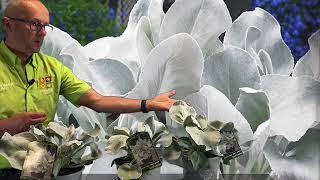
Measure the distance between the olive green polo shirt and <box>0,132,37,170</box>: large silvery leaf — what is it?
0.08ft

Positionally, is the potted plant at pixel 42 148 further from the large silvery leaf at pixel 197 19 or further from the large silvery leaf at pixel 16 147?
the large silvery leaf at pixel 197 19

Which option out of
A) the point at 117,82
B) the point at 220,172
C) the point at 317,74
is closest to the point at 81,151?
the point at 117,82

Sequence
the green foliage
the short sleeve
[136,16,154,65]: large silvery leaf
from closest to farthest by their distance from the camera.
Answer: the short sleeve < [136,16,154,65]: large silvery leaf < the green foliage

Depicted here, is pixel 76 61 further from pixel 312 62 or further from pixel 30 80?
pixel 312 62

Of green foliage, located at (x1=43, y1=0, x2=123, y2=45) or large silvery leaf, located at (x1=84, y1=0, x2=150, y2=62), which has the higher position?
green foliage, located at (x1=43, y1=0, x2=123, y2=45)

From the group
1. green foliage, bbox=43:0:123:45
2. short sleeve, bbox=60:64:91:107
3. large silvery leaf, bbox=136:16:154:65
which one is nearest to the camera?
short sleeve, bbox=60:64:91:107

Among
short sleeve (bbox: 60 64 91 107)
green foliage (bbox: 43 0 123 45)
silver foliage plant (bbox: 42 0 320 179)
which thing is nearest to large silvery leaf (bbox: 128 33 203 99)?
silver foliage plant (bbox: 42 0 320 179)

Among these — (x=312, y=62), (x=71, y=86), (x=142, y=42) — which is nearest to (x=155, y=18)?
(x=142, y=42)

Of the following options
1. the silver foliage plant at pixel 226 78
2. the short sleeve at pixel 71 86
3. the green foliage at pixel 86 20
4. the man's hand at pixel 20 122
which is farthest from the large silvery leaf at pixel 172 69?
the green foliage at pixel 86 20

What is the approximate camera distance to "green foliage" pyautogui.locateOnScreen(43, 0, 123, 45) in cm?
131

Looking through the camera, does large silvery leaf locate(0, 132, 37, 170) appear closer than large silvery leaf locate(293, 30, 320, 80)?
Yes

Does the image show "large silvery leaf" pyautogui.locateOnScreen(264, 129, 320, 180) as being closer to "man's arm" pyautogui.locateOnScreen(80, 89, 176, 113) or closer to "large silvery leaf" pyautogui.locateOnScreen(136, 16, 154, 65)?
"man's arm" pyautogui.locateOnScreen(80, 89, 176, 113)

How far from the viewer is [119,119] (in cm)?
113

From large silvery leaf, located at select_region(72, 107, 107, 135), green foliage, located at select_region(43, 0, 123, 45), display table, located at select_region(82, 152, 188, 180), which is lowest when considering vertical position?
display table, located at select_region(82, 152, 188, 180)
